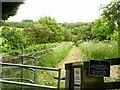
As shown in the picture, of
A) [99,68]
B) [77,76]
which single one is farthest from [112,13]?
[77,76]

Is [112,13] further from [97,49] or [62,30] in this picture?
[62,30]

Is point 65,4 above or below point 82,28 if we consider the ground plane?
above

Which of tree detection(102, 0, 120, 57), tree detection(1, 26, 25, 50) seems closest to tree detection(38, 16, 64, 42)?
tree detection(1, 26, 25, 50)

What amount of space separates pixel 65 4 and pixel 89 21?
1.45 ft

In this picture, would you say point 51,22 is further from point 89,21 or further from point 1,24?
point 1,24

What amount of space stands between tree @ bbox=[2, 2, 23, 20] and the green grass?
1.13 m

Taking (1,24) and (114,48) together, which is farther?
(1,24)

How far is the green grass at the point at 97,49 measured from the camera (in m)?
3.20

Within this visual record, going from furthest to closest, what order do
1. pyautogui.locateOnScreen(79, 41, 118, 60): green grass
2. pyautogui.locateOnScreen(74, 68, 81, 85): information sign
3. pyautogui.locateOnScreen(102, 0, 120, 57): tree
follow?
pyautogui.locateOnScreen(102, 0, 120, 57): tree
pyautogui.locateOnScreen(79, 41, 118, 60): green grass
pyautogui.locateOnScreen(74, 68, 81, 85): information sign

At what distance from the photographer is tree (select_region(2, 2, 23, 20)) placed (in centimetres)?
364

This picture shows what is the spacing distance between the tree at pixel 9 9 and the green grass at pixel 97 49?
3.70ft

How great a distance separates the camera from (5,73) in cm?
360

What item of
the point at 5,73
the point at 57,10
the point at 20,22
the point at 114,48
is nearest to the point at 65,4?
the point at 57,10

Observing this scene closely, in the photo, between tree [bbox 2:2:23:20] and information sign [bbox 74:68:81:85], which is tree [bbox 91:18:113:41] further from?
tree [bbox 2:2:23:20]
